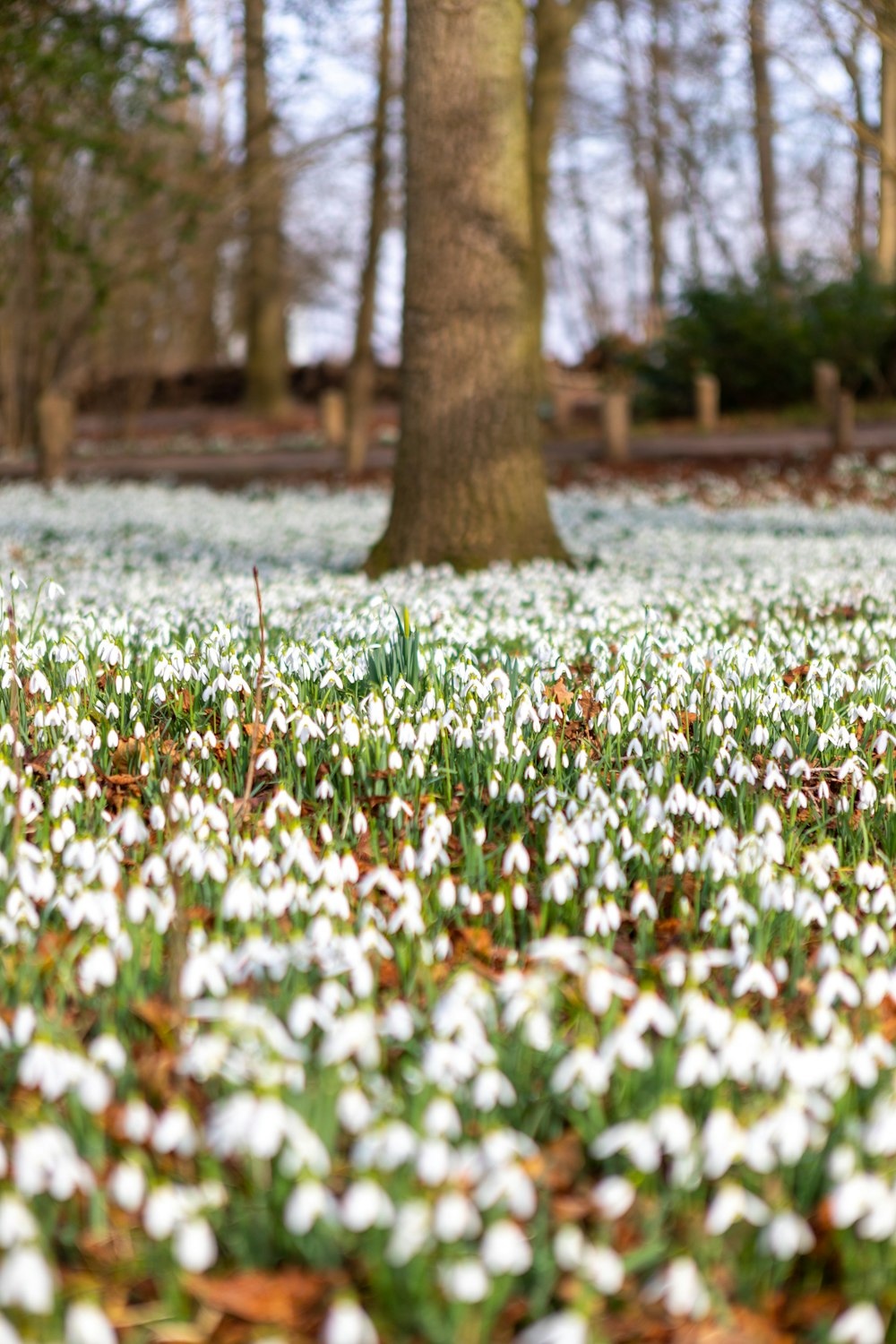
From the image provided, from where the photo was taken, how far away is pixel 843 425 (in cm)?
1552

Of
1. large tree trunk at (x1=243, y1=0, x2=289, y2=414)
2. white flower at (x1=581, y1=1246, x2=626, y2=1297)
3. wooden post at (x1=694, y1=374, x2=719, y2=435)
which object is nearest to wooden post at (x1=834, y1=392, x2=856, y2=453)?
wooden post at (x1=694, y1=374, x2=719, y2=435)

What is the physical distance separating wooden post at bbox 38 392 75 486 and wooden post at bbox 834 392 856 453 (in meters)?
9.40

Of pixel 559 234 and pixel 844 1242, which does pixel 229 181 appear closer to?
pixel 844 1242

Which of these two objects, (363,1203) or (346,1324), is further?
(363,1203)

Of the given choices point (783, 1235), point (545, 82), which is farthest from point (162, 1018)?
point (545, 82)

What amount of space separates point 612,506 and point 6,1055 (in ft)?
35.8

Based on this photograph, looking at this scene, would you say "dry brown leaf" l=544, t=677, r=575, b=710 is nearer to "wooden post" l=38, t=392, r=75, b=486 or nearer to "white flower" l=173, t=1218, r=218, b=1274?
"white flower" l=173, t=1218, r=218, b=1274

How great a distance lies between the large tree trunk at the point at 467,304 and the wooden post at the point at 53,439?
9.23 metres

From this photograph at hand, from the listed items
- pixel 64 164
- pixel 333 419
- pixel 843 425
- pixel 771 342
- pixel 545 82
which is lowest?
pixel 843 425

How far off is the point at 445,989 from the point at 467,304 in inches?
218

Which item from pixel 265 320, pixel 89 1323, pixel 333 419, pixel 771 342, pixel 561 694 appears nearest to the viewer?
pixel 89 1323

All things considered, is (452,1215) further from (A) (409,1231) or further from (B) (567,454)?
(B) (567,454)

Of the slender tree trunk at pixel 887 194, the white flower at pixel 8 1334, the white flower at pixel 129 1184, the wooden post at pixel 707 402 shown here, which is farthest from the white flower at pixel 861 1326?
the slender tree trunk at pixel 887 194

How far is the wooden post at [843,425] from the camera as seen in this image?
1545 centimetres
